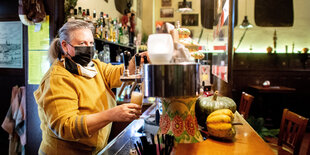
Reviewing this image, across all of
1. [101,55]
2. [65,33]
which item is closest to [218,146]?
[65,33]

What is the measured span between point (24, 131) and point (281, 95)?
584 centimetres

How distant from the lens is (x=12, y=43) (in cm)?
324

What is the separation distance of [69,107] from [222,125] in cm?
88

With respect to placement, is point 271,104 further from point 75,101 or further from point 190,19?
point 75,101

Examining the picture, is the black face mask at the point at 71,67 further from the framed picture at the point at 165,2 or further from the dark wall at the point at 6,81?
the framed picture at the point at 165,2

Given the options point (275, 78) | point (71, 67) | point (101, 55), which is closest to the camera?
point (71, 67)

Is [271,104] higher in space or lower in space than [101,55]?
lower

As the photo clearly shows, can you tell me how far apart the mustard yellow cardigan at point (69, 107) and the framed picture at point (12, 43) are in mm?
2114

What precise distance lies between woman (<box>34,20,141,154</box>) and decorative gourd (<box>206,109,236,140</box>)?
1.39ft

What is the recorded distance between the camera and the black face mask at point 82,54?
151 centimetres

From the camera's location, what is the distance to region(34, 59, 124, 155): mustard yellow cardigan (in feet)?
4.00

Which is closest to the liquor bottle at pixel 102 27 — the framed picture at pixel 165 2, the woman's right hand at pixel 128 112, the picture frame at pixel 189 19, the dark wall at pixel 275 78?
the woman's right hand at pixel 128 112

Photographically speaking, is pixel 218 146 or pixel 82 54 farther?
pixel 82 54

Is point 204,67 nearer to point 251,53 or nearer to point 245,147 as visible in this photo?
point 245,147
